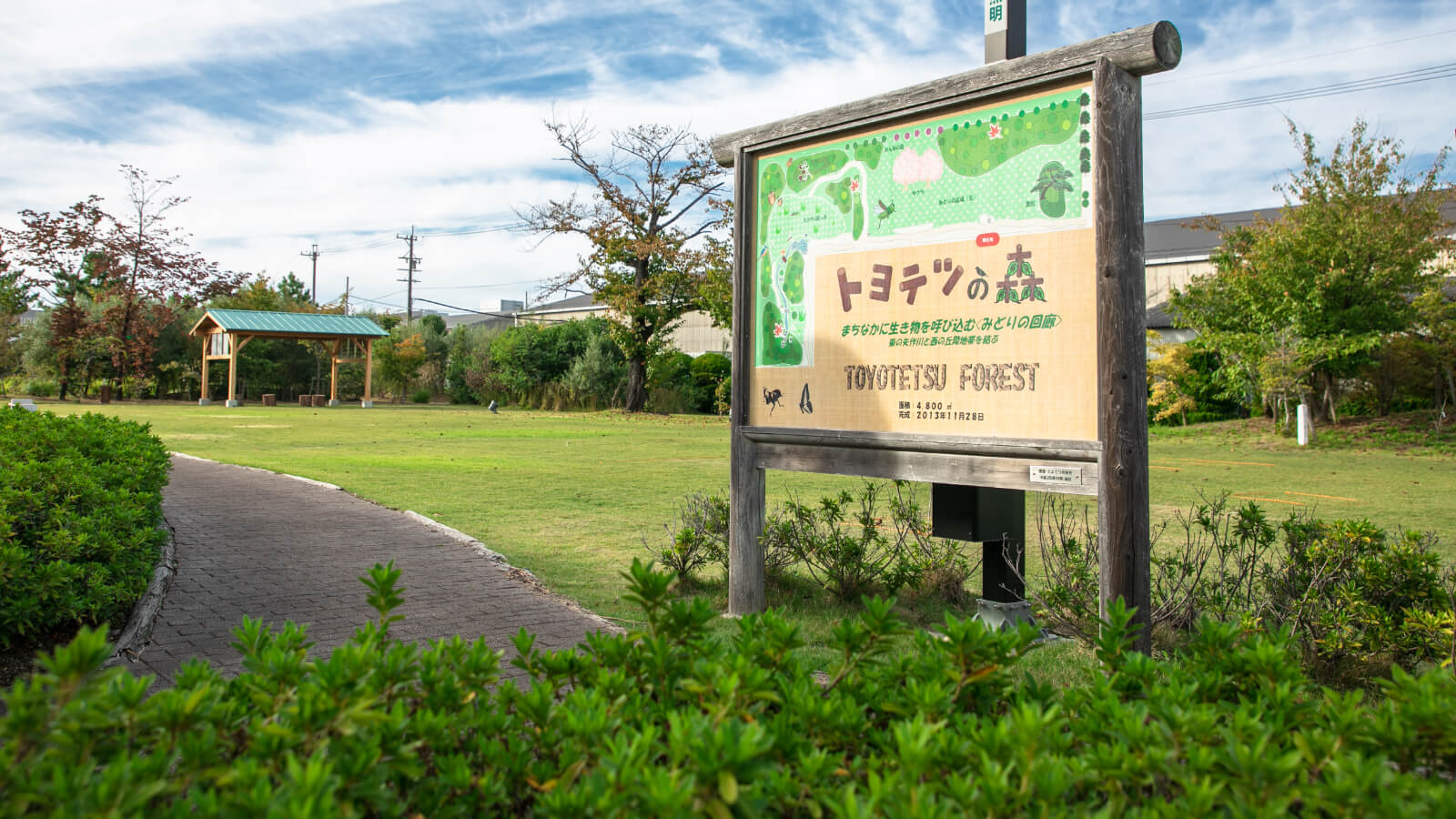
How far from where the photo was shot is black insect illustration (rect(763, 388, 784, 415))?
18.4 ft

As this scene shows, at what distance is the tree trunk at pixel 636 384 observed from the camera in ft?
116

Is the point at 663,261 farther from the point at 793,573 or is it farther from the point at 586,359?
the point at 793,573

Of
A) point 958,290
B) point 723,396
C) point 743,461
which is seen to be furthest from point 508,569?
point 723,396

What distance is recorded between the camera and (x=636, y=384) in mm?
35438

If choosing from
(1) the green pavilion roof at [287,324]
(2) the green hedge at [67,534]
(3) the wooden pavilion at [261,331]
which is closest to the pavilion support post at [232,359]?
(3) the wooden pavilion at [261,331]

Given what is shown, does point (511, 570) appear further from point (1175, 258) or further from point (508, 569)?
point (1175, 258)

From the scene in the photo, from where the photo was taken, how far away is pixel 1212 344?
72.8 feet

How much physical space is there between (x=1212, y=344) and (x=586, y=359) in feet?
76.9

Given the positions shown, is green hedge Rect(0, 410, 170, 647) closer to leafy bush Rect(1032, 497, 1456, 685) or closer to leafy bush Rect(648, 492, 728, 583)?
leafy bush Rect(648, 492, 728, 583)

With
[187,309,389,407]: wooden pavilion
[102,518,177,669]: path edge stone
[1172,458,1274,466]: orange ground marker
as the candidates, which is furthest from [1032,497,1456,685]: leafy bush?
[187,309,389,407]: wooden pavilion

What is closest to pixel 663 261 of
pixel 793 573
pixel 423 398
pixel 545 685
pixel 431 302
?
pixel 423 398

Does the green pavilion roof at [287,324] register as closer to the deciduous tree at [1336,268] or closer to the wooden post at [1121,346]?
the deciduous tree at [1336,268]

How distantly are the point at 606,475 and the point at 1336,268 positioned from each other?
16110 mm

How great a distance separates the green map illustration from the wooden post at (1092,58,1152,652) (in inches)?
5.6
